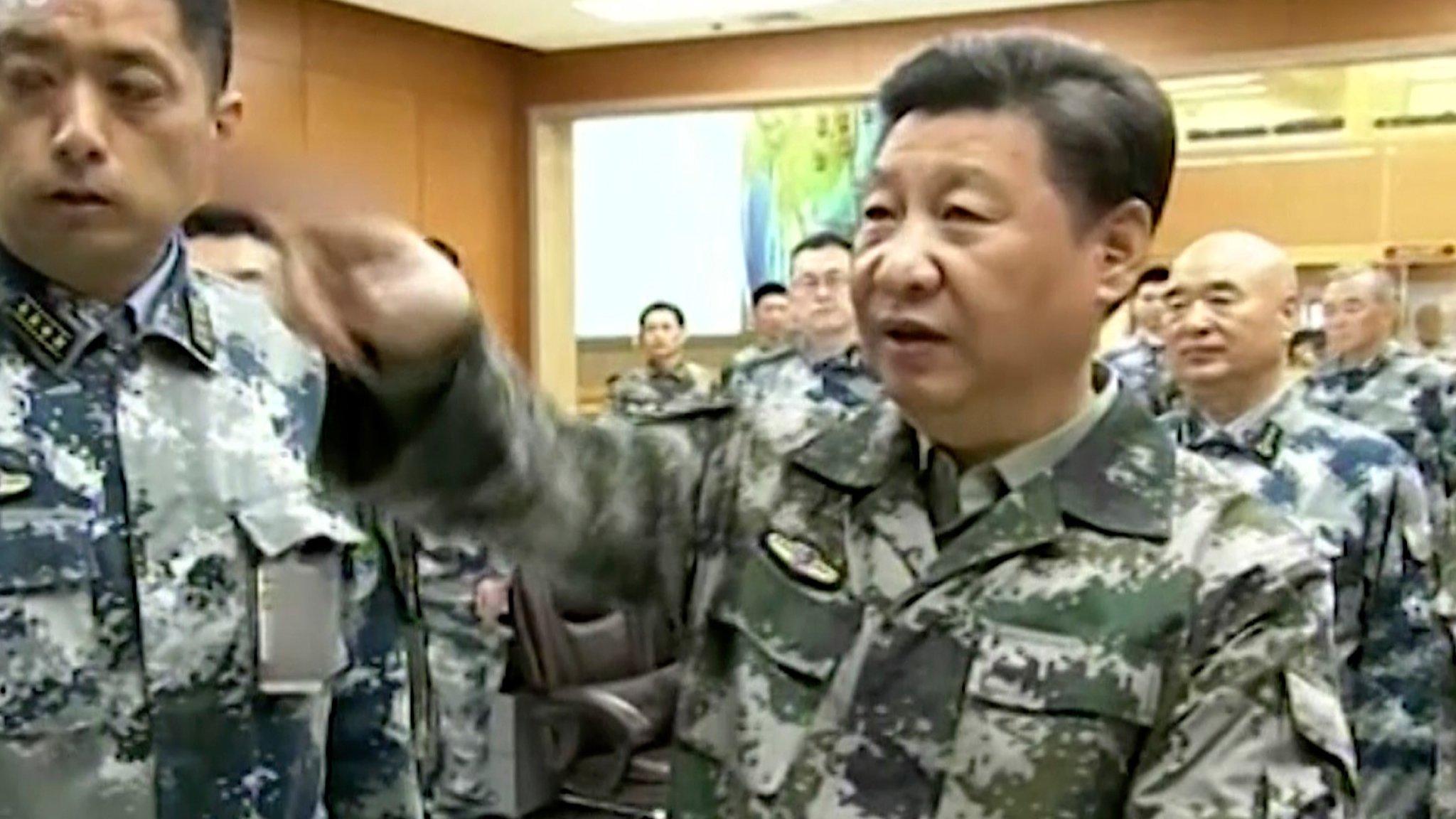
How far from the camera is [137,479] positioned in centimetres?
156

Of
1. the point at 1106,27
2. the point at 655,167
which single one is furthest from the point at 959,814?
the point at 655,167

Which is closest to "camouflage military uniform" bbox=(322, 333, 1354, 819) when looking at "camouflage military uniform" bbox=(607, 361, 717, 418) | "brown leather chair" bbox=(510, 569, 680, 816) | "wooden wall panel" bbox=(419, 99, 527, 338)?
"brown leather chair" bbox=(510, 569, 680, 816)

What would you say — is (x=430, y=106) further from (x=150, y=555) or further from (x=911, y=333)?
(x=911, y=333)

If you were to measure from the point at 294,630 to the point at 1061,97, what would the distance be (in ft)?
2.51

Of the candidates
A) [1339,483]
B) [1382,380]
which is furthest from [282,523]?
[1382,380]

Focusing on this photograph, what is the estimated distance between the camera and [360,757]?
1.73 metres

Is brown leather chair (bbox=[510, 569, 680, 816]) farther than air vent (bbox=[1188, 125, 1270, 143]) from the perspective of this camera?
No

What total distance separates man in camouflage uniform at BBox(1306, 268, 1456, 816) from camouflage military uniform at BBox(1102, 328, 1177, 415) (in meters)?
0.50

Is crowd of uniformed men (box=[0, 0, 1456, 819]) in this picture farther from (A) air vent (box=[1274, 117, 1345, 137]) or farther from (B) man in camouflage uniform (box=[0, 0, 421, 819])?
(A) air vent (box=[1274, 117, 1345, 137])

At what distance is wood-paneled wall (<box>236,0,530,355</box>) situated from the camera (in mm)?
8719

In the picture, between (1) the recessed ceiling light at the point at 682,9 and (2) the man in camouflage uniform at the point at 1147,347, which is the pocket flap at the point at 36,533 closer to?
(2) the man in camouflage uniform at the point at 1147,347

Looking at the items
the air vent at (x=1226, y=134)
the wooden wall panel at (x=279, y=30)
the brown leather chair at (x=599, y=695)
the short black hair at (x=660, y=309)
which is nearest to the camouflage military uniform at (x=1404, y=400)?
the brown leather chair at (x=599, y=695)

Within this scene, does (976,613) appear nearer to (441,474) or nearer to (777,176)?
(441,474)

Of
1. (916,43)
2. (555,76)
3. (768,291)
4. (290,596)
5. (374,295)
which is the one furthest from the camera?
(555,76)
